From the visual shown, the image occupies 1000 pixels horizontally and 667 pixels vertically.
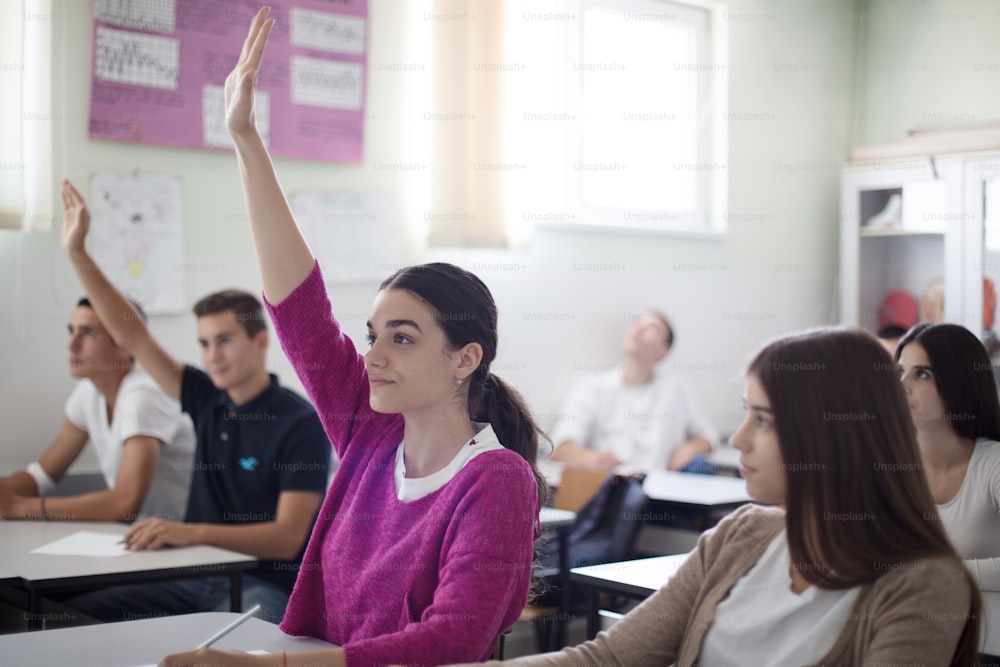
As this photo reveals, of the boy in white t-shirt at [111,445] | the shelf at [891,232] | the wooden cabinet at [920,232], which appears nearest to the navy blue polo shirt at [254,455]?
the boy in white t-shirt at [111,445]

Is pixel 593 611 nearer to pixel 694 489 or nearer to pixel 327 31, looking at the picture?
pixel 694 489

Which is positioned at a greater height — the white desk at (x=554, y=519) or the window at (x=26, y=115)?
the window at (x=26, y=115)

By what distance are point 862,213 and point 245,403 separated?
3.87 meters

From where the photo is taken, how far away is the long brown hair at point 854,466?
128 centimetres

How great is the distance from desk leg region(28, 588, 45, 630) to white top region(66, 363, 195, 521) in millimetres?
847

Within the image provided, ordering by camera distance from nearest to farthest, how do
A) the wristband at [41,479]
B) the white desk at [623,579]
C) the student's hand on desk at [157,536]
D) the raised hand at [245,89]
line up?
the raised hand at [245,89] < the white desk at [623,579] < the student's hand on desk at [157,536] < the wristband at [41,479]

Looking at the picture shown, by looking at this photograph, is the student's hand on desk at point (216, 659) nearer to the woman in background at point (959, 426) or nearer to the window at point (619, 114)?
the woman in background at point (959, 426)

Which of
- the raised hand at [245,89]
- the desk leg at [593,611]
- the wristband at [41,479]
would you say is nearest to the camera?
the raised hand at [245,89]

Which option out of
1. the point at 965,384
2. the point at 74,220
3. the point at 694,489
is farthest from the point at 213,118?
the point at 965,384

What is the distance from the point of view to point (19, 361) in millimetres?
3408

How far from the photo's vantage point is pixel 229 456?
2953 mm

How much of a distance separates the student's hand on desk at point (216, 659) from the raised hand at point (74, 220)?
1936 millimetres

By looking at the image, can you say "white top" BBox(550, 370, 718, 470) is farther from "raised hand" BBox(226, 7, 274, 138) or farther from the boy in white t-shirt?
"raised hand" BBox(226, 7, 274, 138)

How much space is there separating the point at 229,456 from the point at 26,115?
1.36 metres
